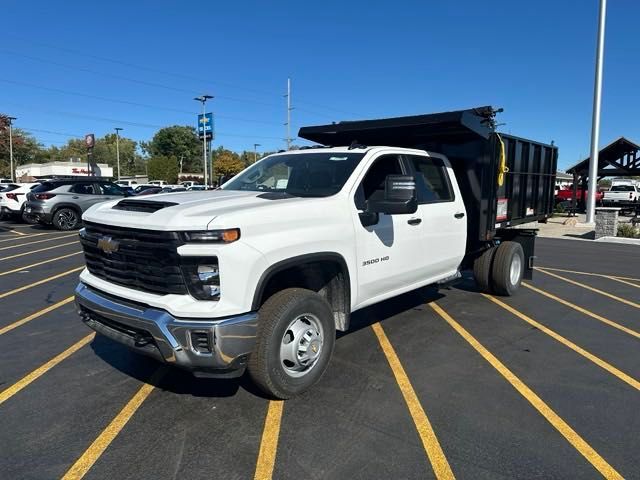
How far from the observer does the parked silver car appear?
1594 centimetres

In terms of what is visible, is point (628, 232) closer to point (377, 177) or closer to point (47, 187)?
point (377, 177)

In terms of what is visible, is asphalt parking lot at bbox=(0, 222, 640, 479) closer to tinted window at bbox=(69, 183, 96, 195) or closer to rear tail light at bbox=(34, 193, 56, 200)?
rear tail light at bbox=(34, 193, 56, 200)

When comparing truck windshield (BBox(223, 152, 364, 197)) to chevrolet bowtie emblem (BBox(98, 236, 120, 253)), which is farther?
truck windshield (BBox(223, 152, 364, 197))

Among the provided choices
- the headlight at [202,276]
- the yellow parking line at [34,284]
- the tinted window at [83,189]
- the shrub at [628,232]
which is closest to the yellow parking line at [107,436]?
the headlight at [202,276]

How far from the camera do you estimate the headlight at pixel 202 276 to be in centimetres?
305

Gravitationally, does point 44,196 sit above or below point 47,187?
below

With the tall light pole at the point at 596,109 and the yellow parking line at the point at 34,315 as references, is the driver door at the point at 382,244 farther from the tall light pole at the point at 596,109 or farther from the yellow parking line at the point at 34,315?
the tall light pole at the point at 596,109

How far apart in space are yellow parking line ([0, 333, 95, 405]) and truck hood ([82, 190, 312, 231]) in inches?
57.7

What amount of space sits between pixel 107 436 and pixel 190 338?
0.93m

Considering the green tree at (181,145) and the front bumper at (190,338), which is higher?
the green tree at (181,145)

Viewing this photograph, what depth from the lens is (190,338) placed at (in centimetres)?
302

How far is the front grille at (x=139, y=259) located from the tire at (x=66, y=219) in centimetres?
1417

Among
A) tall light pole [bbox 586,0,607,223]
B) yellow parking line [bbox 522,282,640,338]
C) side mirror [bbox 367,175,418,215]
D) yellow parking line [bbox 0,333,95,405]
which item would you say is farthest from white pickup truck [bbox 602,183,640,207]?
yellow parking line [bbox 0,333,95,405]

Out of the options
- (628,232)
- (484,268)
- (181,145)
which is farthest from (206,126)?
(181,145)
